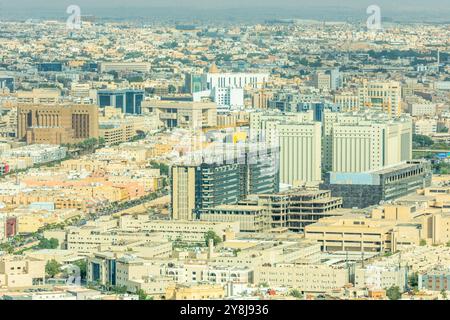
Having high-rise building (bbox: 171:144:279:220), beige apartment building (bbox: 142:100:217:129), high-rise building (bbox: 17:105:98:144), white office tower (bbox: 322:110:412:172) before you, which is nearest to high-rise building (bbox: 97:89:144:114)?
beige apartment building (bbox: 142:100:217:129)

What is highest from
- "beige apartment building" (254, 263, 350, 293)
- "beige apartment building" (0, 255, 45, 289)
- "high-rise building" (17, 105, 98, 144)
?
"beige apartment building" (254, 263, 350, 293)

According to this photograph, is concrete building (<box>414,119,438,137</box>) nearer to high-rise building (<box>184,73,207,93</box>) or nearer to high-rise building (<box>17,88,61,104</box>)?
high-rise building (<box>184,73,207,93</box>)

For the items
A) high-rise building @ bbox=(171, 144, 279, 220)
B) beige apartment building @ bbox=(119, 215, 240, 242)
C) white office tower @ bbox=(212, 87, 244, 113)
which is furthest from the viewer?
white office tower @ bbox=(212, 87, 244, 113)

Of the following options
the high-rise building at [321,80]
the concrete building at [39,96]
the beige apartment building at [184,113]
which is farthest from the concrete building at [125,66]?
the beige apartment building at [184,113]

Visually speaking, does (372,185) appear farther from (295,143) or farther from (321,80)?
(321,80)

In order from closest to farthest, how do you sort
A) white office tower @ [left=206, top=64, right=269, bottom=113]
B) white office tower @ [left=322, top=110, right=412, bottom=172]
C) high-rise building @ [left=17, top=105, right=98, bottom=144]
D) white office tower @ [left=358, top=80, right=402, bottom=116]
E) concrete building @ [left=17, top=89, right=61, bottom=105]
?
white office tower @ [left=322, top=110, right=412, bottom=172]
high-rise building @ [left=17, top=105, right=98, bottom=144]
white office tower @ [left=358, top=80, right=402, bottom=116]
concrete building @ [left=17, top=89, right=61, bottom=105]
white office tower @ [left=206, top=64, right=269, bottom=113]

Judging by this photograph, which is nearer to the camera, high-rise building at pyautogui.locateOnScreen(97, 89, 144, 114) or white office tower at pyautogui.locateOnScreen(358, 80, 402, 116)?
white office tower at pyautogui.locateOnScreen(358, 80, 402, 116)

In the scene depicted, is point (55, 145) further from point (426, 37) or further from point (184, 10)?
point (426, 37)
